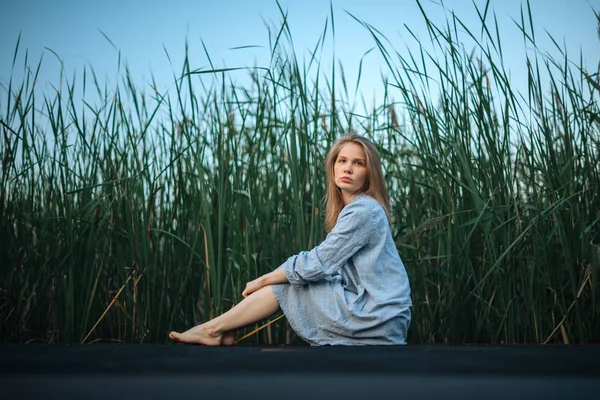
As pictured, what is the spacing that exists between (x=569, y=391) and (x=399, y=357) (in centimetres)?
31

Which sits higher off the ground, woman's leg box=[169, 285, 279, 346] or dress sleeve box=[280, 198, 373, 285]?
dress sleeve box=[280, 198, 373, 285]

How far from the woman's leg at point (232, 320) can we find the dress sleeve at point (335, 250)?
88 millimetres

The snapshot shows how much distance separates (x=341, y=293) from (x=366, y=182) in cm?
36

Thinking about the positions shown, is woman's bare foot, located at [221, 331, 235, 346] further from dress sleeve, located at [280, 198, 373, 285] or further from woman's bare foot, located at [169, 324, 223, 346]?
dress sleeve, located at [280, 198, 373, 285]

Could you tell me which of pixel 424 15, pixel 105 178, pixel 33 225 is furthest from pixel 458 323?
pixel 33 225

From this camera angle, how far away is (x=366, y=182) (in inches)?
75.4

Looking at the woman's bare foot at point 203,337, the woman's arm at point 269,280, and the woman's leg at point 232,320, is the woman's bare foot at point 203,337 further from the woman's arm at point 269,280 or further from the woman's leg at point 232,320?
the woman's arm at point 269,280

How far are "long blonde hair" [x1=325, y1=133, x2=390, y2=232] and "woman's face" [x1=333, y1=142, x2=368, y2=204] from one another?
0.01m

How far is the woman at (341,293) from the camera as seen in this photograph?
170cm

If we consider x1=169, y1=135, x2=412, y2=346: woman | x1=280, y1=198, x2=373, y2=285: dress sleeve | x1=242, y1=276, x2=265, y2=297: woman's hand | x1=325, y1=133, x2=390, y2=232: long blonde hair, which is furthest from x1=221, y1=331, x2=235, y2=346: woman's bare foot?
x1=325, y1=133, x2=390, y2=232: long blonde hair

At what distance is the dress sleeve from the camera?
1690 millimetres

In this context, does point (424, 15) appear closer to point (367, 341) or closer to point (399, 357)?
point (367, 341)

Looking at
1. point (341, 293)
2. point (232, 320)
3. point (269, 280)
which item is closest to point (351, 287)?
point (341, 293)

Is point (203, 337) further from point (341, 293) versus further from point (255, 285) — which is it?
point (341, 293)
